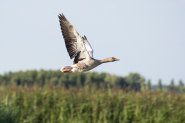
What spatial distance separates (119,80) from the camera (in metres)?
55.0

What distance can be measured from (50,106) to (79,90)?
4.16 ft

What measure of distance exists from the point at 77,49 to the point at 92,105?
7692mm

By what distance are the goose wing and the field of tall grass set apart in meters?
5.93

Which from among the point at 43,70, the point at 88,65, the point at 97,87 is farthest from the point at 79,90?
the point at 43,70

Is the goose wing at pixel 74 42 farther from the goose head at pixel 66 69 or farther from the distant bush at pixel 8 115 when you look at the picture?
the distant bush at pixel 8 115

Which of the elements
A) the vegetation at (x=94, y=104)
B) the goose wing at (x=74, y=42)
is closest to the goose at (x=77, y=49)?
the goose wing at (x=74, y=42)

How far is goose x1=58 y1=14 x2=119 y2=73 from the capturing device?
Answer: 14281mm

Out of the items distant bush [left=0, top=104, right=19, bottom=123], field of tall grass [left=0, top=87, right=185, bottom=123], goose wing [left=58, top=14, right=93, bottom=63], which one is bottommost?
distant bush [left=0, top=104, right=19, bottom=123]

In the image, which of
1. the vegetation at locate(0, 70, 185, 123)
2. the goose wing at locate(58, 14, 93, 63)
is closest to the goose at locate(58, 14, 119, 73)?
the goose wing at locate(58, 14, 93, 63)

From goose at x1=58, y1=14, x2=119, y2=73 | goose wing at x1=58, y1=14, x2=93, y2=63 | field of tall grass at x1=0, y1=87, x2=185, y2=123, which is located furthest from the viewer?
field of tall grass at x1=0, y1=87, x2=185, y2=123

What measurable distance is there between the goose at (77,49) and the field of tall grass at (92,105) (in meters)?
5.93

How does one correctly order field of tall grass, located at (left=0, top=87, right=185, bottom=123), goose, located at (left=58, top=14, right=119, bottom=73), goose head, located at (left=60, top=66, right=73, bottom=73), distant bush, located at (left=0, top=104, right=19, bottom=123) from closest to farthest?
goose head, located at (left=60, top=66, right=73, bottom=73) < goose, located at (left=58, top=14, right=119, bottom=73) < distant bush, located at (left=0, top=104, right=19, bottom=123) < field of tall grass, located at (left=0, top=87, right=185, bottom=123)

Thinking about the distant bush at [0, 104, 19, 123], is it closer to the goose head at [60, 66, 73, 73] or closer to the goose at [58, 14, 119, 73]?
the goose at [58, 14, 119, 73]

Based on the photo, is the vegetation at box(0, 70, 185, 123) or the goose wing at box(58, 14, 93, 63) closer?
the goose wing at box(58, 14, 93, 63)
